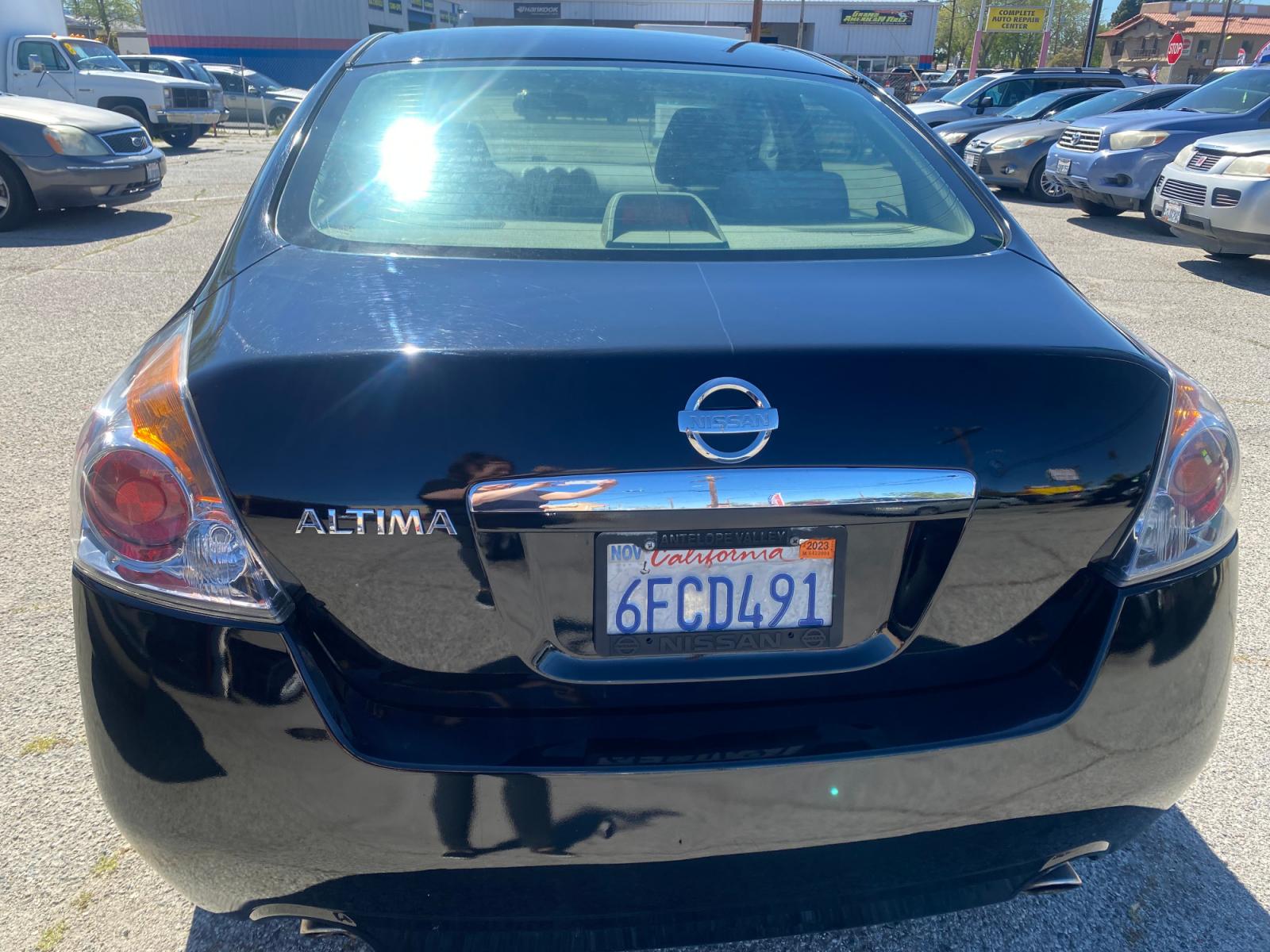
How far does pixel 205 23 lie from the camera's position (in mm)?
45031

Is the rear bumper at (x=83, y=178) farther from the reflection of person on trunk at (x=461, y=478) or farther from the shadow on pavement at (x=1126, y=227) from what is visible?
the shadow on pavement at (x=1126, y=227)

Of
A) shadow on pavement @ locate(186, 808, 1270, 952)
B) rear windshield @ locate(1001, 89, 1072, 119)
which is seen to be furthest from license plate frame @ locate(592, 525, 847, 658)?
rear windshield @ locate(1001, 89, 1072, 119)

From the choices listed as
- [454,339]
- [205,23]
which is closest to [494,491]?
[454,339]

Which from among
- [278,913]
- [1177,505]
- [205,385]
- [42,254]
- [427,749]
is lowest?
[42,254]

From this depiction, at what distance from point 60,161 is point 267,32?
41.9 m

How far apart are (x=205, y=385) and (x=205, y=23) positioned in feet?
170

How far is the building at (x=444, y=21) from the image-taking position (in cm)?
4484

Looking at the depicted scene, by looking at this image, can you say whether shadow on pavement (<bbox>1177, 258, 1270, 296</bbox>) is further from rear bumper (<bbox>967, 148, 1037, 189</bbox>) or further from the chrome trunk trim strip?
the chrome trunk trim strip

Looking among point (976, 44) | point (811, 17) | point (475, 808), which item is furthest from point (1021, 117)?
point (811, 17)

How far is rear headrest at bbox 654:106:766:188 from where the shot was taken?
225cm

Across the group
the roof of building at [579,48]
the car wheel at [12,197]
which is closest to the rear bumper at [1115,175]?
the roof of building at [579,48]

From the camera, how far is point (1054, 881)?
5.37ft

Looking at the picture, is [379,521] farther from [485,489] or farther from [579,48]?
[579,48]

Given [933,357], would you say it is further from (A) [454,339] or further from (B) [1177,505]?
(A) [454,339]
